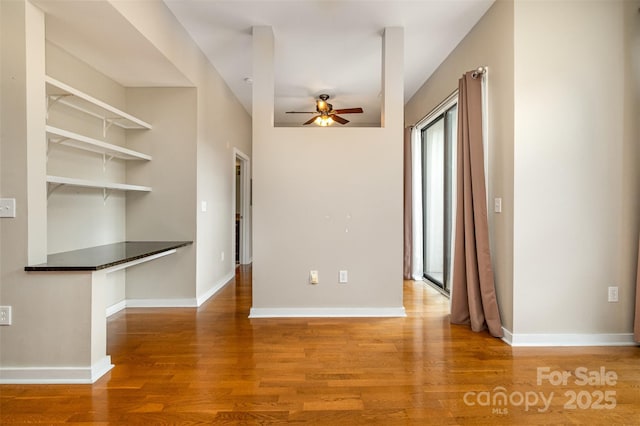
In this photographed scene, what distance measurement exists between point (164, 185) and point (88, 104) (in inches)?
41.7

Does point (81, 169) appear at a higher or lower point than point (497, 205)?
higher

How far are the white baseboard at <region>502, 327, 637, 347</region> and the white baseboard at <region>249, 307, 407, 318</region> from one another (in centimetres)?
107

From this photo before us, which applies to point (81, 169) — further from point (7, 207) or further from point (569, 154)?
point (569, 154)

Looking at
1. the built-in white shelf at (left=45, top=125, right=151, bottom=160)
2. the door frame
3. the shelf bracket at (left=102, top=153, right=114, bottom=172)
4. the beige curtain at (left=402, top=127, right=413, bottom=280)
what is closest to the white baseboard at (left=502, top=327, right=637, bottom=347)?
the beige curtain at (left=402, top=127, right=413, bottom=280)

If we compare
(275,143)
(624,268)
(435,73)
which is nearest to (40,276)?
(275,143)

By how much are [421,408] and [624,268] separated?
2.17m

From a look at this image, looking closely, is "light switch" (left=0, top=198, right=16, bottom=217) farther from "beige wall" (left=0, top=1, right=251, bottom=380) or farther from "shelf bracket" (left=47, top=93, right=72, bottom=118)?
"shelf bracket" (left=47, top=93, right=72, bottom=118)

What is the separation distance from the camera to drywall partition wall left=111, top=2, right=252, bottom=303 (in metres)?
3.01

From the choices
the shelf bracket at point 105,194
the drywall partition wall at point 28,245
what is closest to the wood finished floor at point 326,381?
the drywall partition wall at point 28,245

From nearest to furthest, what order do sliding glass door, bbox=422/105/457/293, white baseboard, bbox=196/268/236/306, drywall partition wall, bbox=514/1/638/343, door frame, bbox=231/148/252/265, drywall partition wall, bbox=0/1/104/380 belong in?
drywall partition wall, bbox=0/1/104/380, drywall partition wall, bbox=514/1/638/343, white baseboard, bbox=196/268/236/306, sliding glass door, bbox=422/105/457/293, door frame, bbox=231/148/252/265

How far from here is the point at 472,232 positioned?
3.25 m

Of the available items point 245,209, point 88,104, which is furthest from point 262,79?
point 245,209

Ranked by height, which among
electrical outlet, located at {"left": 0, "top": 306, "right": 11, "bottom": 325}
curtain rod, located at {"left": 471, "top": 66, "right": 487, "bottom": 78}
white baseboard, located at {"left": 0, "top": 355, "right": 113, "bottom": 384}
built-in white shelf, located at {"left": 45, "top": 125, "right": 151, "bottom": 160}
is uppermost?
curtain rod, located at {"left": 471, "top": 66, "right": 487, "bottom": 78}

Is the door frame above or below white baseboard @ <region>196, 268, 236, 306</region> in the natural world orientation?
above
